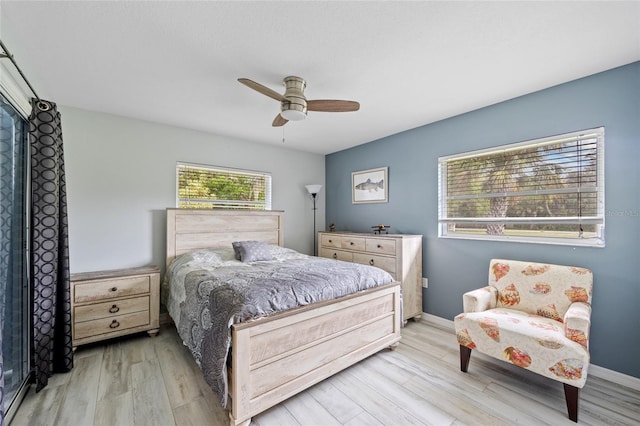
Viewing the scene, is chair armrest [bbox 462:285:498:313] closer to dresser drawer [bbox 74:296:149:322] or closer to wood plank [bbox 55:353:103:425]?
wood plank [bbox 55:353:103:425]

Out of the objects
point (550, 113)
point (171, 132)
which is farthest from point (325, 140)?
point (550, 113)

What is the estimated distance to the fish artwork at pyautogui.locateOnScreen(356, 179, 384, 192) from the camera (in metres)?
4.00

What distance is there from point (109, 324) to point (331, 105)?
2932mm

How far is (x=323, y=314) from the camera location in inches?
81.0

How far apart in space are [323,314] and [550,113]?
8.73ft

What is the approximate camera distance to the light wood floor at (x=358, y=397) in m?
1.75

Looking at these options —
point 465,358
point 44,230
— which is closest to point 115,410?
point 44,230

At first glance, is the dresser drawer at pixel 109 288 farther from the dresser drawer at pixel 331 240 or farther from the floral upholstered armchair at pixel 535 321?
the floral upholstered armchair at pixel 535 321

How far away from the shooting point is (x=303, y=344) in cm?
196

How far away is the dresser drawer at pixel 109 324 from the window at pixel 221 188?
135cm

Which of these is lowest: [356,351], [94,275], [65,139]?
[356,351]

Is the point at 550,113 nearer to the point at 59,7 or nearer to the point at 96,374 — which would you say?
the point at 59,7

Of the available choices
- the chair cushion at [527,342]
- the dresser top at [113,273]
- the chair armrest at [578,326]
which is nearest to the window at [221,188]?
the dresser top at [113,273]

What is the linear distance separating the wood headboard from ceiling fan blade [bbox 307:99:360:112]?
2.06 meters
